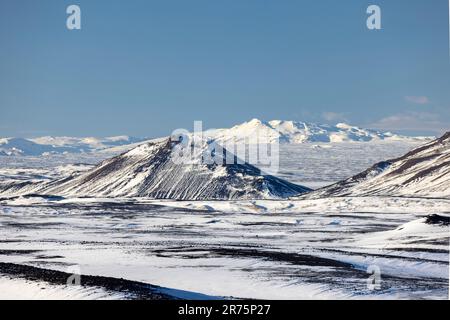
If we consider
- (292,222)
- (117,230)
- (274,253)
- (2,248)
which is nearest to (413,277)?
(274,253)

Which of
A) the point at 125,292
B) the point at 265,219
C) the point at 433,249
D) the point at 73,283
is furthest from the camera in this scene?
the point at 265,219

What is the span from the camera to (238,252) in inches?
3204

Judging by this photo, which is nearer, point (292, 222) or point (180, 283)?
point (180, 283)

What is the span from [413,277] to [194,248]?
3043 cm

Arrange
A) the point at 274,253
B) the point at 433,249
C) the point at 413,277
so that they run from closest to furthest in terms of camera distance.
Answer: the point at 413,277, the point at 274,253, the point at 433,249

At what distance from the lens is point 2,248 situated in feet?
298

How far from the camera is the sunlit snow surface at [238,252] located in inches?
2219

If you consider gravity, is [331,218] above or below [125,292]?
below

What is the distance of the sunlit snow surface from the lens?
56.4 metres

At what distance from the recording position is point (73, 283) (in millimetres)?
53781

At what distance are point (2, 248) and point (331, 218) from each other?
3104 inches
